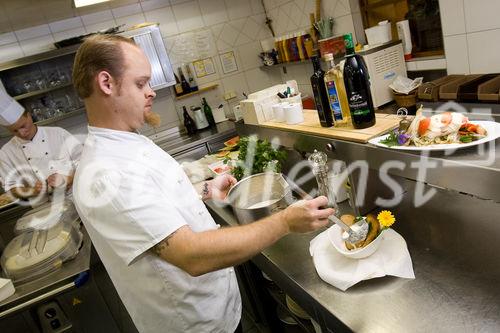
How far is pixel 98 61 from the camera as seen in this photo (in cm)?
101

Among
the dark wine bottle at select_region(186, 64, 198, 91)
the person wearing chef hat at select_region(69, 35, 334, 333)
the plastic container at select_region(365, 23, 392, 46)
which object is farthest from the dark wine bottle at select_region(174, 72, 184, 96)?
the person wearing chef hat at select_region(69, 35, 334, 333)

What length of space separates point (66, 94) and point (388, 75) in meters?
3.31

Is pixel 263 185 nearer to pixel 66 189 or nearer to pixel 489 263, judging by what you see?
pixel 489 263

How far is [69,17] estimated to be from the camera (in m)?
3.86

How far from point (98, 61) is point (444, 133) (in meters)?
1.03

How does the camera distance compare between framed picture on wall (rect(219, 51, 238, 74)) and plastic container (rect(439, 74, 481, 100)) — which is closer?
plastic container (rect(439, 74, 481, 100))

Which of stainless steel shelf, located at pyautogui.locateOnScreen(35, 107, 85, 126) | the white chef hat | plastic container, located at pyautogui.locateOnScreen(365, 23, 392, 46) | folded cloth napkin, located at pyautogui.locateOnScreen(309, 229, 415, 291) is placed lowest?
folded cloth napkin, located at pyautogui.locateOnScreen(309, 229, 415, 291)

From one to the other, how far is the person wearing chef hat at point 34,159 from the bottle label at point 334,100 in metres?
2.72

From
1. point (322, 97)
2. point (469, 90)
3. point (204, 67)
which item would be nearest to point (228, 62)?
point (204, 67)

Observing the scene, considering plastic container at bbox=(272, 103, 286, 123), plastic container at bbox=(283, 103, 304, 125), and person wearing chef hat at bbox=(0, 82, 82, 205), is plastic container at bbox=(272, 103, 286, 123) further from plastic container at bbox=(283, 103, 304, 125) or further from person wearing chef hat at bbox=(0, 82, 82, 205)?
person wearing chef hat at bbox=(0, 82, 82, 205)

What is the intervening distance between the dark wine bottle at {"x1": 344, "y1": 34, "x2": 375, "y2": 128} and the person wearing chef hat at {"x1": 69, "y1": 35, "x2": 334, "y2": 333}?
0.43 m

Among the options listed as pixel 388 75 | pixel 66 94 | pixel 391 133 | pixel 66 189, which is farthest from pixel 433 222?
pixel 66 94

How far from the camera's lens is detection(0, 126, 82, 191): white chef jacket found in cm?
337

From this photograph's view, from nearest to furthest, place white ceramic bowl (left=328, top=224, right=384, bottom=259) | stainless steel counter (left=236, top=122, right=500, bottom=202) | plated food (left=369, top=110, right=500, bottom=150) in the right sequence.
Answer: stainless steel counter (left=236, top=122, right=500, bottom=202), plated food (left=369, top=110, right=500, bottom=150), white ceramic bowl (left=328, top=224, right=384, bottom=259)
